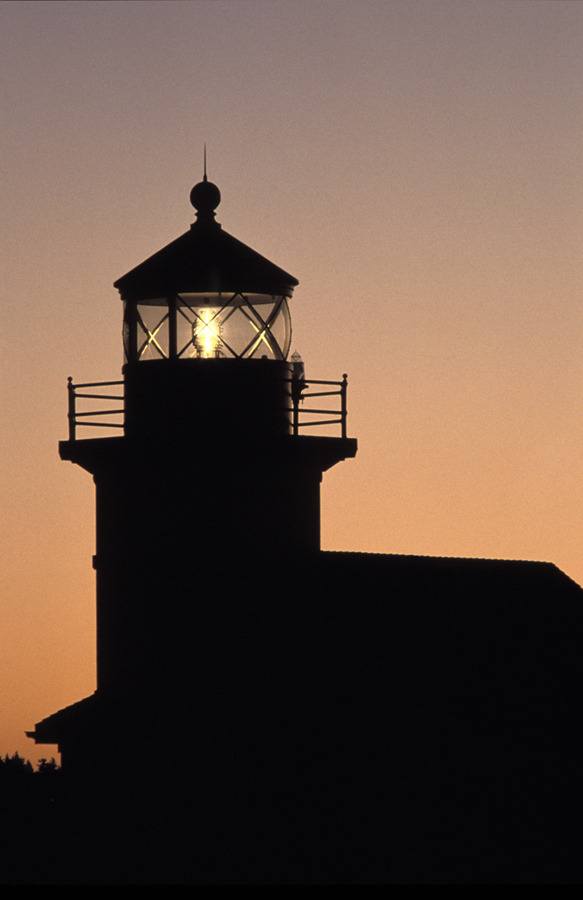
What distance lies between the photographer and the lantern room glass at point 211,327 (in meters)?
30.4

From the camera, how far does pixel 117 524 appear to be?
1203 inches

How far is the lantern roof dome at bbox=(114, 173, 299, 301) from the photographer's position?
30.3 m

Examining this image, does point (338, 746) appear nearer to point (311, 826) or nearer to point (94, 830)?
point (311, 826)

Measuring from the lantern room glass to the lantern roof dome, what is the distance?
0.13 metres

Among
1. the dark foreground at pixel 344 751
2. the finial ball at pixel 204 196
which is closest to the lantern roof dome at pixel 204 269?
the finial ball at pixel 204 196

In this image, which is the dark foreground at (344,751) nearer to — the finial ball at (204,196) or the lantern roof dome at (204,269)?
the lantern roof dome at (204,269)

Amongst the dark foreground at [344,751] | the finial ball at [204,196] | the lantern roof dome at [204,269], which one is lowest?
the dark foreground at [344,751]

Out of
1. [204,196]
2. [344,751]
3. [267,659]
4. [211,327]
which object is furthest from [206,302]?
[344,751]

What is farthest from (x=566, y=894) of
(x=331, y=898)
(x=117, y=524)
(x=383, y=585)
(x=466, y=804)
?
(x=117, y=524)

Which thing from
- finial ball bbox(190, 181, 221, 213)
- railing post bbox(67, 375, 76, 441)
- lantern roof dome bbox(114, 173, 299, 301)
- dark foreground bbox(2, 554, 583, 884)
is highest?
finial ball bbox(190, 181, 221, 213)

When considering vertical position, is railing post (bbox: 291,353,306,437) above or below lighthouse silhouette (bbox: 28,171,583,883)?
above

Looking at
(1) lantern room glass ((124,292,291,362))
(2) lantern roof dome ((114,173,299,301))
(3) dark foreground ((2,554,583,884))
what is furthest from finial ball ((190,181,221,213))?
(3) dark foreground ((2,554,583,884))

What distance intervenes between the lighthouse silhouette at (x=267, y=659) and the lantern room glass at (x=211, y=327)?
31 mm

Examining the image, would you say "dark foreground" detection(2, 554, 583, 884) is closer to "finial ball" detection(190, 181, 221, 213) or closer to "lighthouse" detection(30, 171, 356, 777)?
"lighthouse" detection(30, 171, 356, 777)
